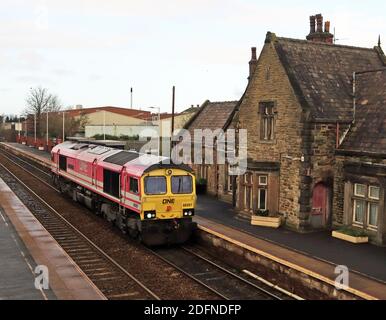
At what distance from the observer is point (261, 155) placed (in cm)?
2270

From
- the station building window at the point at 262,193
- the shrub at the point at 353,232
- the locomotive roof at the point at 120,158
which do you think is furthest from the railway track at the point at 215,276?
the shrub at the point at 353,232

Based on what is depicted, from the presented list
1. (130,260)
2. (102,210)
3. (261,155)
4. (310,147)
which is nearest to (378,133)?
(310,147)

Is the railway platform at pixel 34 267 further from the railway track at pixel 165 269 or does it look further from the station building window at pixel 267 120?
the station building window at pixel 267 120

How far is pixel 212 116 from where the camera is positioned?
3288cm

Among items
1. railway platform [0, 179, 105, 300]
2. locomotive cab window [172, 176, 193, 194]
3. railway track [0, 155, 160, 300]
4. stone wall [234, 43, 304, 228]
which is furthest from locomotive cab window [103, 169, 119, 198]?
stone wall [234, 43, 304, 228]

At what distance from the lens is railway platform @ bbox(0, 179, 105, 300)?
1275cm

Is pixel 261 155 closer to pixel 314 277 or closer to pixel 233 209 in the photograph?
pixel 233 209

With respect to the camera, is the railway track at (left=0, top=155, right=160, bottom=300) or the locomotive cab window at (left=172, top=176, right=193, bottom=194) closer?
the railway track at (left=0, top=155, right=160, bottom=300)

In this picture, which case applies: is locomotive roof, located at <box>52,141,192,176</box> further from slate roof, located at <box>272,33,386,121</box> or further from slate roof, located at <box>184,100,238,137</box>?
slate roof, located at <box>184,100,238,137</box>

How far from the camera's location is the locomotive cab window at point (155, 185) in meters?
18.1

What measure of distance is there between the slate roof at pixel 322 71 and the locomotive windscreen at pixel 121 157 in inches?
298

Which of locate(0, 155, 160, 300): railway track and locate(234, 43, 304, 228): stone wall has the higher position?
locate(234, 43, 304, 228): stone wall

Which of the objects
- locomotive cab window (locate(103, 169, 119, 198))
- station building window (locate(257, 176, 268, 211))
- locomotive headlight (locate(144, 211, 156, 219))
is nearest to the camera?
locomotive headlight (locate(144, 211, 156, 219))

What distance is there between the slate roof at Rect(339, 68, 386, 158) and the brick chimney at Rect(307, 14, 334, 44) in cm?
364
